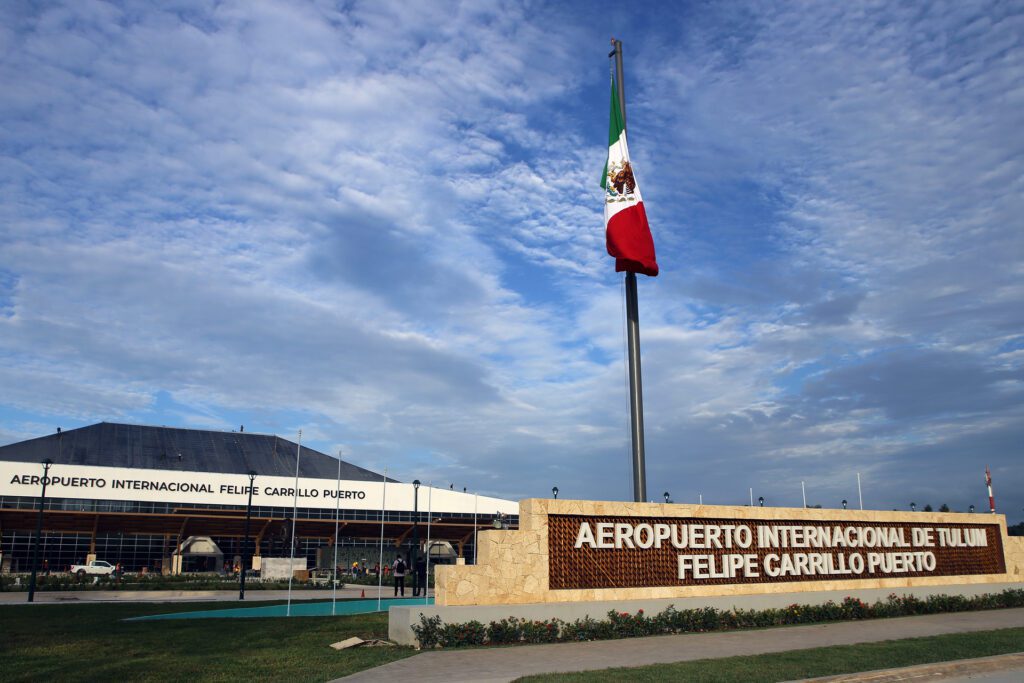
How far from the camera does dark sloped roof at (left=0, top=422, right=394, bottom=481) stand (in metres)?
60.8

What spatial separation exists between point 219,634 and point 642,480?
36.1 ft

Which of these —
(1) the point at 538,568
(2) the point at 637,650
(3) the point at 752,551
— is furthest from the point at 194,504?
(2) the point at 637,650

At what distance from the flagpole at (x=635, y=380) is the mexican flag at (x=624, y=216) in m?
0.43

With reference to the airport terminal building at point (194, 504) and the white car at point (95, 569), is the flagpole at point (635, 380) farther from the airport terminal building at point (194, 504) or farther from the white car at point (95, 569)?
the white car at point (95, 569)

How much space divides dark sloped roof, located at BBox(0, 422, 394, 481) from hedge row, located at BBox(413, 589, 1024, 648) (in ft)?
167

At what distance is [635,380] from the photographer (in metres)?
20.2

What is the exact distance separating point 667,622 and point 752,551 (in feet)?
13.2

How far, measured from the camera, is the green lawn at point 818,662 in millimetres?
12219

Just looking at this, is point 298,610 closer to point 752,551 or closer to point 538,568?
point 538,568

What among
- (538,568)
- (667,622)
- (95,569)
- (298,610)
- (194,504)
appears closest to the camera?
(538,568)

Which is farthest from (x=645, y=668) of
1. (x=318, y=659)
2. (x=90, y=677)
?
(x=90, y=677)

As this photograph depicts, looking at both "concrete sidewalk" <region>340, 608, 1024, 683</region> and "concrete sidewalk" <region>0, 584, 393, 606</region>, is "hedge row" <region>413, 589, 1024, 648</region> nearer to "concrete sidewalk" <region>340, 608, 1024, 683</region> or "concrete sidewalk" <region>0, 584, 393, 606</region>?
"concrete sidewalk" <region>340, 608, 1024, 683</region>

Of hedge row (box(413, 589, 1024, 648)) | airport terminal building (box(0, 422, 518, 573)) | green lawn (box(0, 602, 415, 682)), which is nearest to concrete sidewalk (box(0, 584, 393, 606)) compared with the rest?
green lawn (box(0, 602, 415, 682))

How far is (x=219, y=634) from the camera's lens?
1862cm
